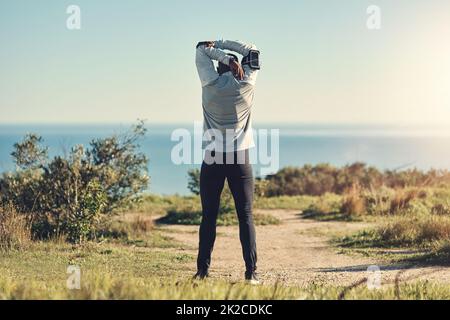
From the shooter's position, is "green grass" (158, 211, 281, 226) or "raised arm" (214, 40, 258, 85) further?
"green grass" (158, 211, 281, 226)

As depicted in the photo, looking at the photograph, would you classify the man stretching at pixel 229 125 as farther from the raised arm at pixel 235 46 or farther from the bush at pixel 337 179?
the bush at pixel 337 179

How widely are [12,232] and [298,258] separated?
4.64 metres

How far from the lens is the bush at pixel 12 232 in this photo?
11.5 m

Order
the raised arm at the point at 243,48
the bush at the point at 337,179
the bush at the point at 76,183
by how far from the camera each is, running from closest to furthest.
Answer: the raised arm at the point at 243,48, the bush at the point at 76,183, the bush at the point at 337,179

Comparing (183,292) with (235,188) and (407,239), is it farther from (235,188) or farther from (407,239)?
(407,239)

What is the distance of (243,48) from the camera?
7.54 meters

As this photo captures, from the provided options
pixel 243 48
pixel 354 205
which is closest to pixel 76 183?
pixel 243 48

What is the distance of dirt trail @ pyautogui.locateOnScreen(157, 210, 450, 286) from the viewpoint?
379 inches

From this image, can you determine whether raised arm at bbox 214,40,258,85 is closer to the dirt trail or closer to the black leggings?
the black leggings

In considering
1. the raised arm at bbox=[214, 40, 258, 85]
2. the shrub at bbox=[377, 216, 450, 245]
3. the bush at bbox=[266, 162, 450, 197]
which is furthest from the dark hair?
the bush at bbox=[266, 162, 450, 197]

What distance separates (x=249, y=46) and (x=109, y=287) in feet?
9.79

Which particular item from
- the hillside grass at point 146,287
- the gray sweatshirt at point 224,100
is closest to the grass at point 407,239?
the hillside grass at point 146,287

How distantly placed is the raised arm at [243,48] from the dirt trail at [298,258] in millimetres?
2065
